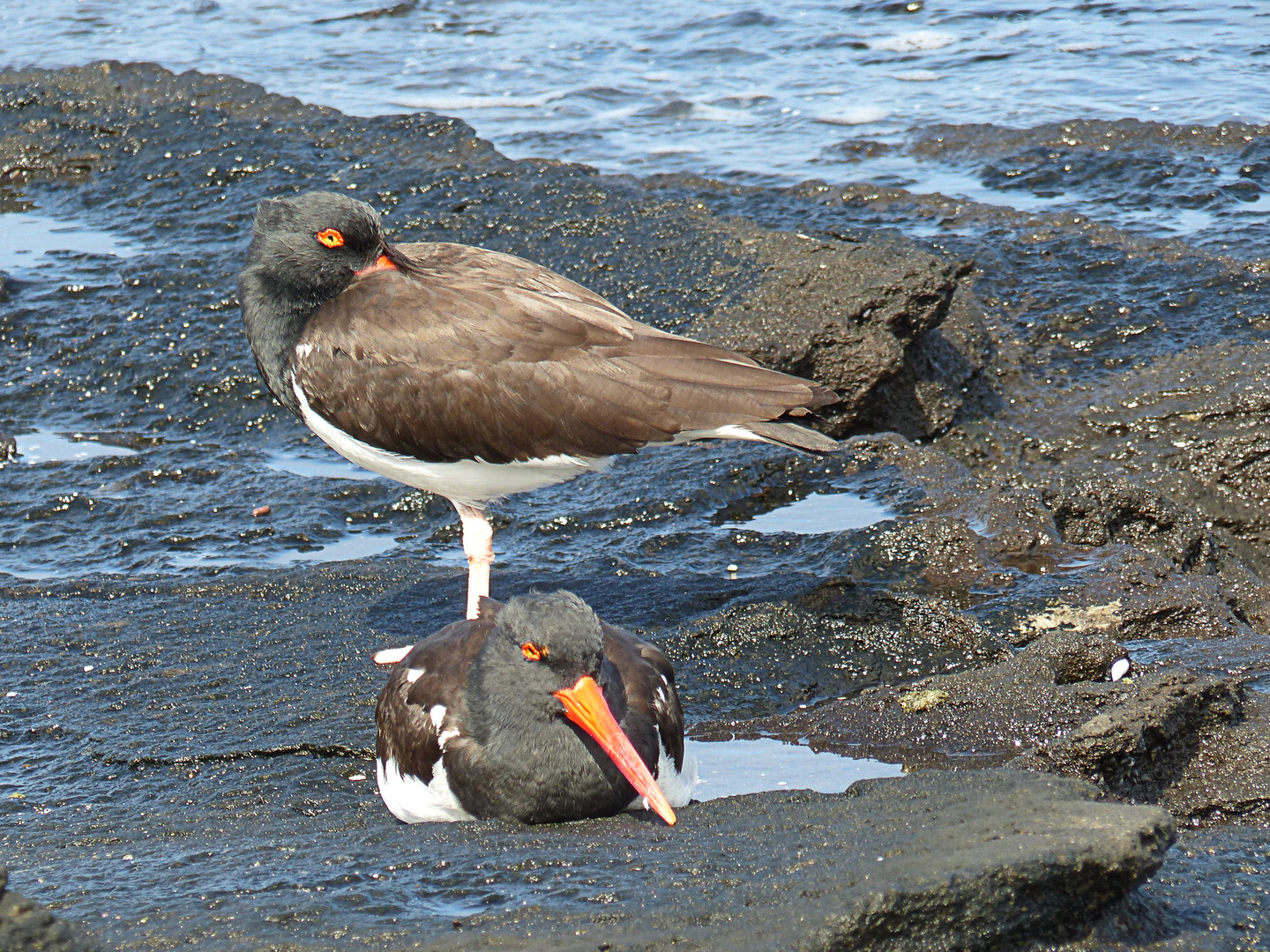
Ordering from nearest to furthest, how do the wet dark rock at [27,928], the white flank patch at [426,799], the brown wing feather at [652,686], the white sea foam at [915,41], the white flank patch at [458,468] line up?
the wet dark rock at [27,928] → the white flank patch at [426,799] → the brown wing feather at [652,686] → the white flank patch at [458,468] → the white sea foam at [915,41]

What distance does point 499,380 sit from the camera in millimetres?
5375

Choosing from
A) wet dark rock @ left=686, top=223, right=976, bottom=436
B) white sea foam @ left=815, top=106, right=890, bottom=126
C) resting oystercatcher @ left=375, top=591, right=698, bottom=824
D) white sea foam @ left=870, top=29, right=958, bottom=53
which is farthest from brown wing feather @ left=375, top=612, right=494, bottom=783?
white sea foam @ left=870, top=29, right=958, bottom=53

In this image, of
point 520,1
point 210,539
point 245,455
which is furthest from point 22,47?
point 210,539

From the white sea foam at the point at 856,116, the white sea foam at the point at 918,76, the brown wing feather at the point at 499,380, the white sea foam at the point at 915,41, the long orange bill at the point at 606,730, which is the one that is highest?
the white sea foam at the point at 915,41

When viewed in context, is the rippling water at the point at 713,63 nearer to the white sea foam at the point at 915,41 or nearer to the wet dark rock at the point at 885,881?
the white sea foam at the point at 915,41

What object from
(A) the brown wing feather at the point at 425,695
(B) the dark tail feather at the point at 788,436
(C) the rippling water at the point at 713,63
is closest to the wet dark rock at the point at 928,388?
(B) the dark tail feather at the point at 788,436

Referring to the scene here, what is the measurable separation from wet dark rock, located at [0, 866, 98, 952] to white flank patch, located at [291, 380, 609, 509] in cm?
335

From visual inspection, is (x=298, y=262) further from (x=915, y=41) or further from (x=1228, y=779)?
(x=915, y=41)

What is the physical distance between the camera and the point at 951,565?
5.82 meters

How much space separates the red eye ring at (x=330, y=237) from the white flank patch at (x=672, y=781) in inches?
95.8

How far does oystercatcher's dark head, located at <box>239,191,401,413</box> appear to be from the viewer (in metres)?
5.43

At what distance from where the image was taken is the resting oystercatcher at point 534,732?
402cm

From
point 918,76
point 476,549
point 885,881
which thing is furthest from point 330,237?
point 918,76

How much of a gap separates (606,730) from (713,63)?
31.3 ft
